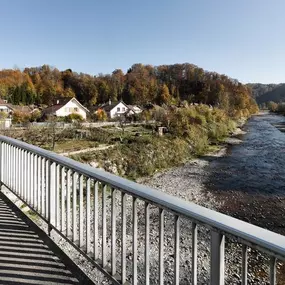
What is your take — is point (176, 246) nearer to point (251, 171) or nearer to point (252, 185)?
point (252, 185)

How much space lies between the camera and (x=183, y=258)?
6.87 m

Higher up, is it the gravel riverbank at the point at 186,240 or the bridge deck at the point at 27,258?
the bridge deck at the point at 27,258

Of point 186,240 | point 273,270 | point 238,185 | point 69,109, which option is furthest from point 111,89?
point 273,270

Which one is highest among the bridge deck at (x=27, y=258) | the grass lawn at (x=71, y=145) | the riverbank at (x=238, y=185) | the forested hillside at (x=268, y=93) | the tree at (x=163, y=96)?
the forested hillside at (x=268, y=93)

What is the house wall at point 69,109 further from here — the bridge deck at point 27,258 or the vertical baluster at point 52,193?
the vertical baluster at point 52,193

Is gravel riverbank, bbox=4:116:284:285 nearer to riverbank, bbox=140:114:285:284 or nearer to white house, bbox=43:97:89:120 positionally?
riverbank, bbox=140:114:285:284

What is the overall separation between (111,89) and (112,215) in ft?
250

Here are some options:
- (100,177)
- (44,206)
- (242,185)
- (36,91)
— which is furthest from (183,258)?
(36,91)

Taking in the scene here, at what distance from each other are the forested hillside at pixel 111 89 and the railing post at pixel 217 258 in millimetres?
60417

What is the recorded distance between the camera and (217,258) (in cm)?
148

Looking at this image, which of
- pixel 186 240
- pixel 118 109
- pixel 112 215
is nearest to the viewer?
pixel 112 215

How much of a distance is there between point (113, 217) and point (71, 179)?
2.40 feet

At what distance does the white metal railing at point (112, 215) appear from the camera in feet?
4.57

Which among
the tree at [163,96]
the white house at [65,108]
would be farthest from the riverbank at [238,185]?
the tree at [163,96]
